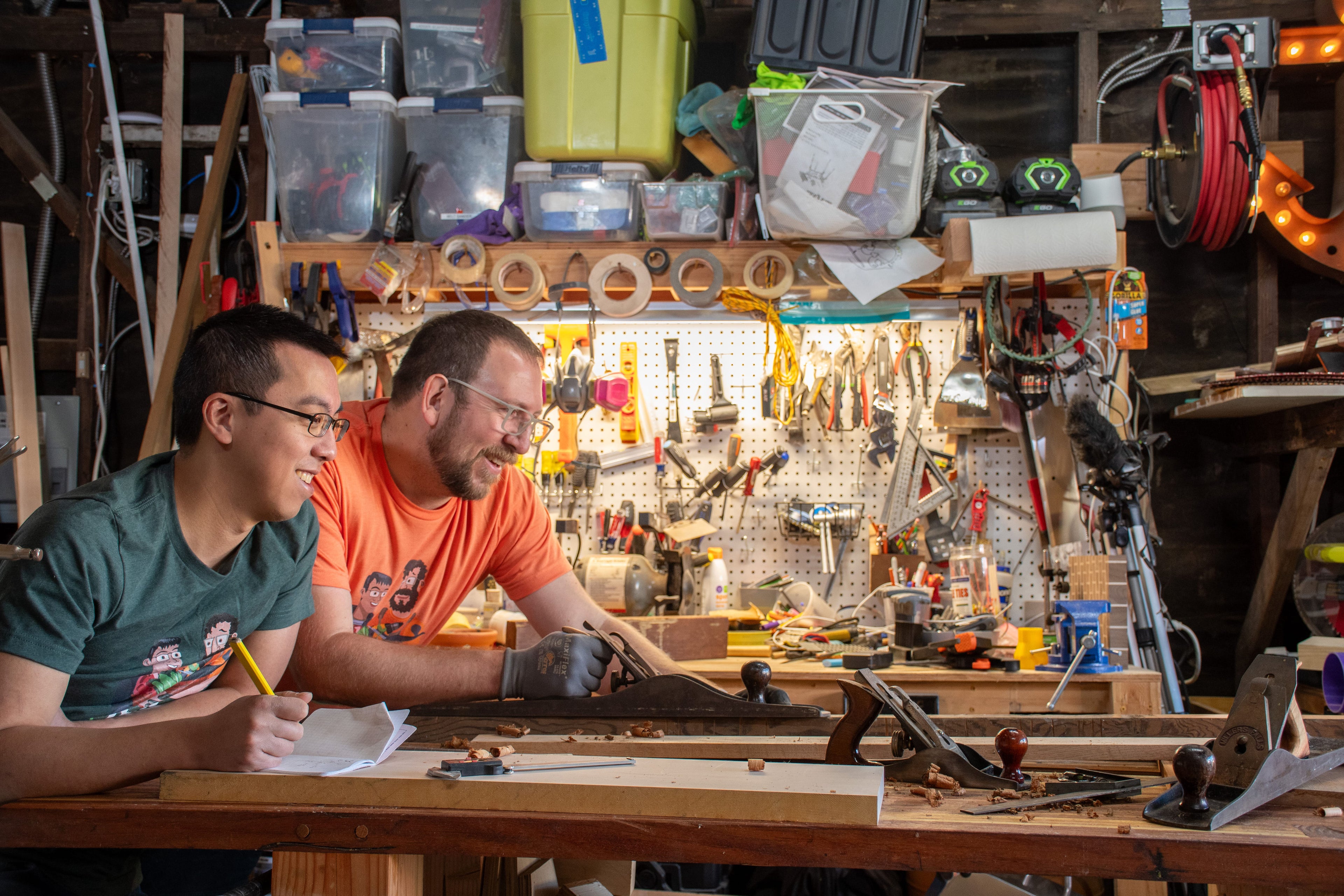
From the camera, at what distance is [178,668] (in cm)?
148

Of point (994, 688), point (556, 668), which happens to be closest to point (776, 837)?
point (556, 668)

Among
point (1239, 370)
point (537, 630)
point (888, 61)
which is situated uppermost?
point (888, 61)

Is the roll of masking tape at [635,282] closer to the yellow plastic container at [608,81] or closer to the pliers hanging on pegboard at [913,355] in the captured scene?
the yellow plastic container at [608,81]

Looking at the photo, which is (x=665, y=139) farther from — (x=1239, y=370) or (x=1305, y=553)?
(x=1305, y=553)

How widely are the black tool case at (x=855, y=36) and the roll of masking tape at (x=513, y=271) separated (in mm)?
952

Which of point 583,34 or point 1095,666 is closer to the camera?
point 1095,666

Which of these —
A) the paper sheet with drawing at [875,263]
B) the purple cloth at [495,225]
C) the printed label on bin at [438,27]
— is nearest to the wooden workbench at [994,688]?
the paper sheet with drawing at [875,263]

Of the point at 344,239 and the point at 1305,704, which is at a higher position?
the point at 344,239

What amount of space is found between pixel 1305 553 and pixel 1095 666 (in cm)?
95

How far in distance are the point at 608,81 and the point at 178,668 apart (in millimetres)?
2221

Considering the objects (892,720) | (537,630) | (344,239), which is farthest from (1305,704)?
(344,239)

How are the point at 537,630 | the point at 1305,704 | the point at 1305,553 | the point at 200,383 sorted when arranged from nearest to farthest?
the point at 200,383, the point at 537,630, the point at 1305,704, the point at 1305,553

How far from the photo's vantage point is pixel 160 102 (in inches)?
149

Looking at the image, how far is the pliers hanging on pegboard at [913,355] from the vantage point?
3.31 m
